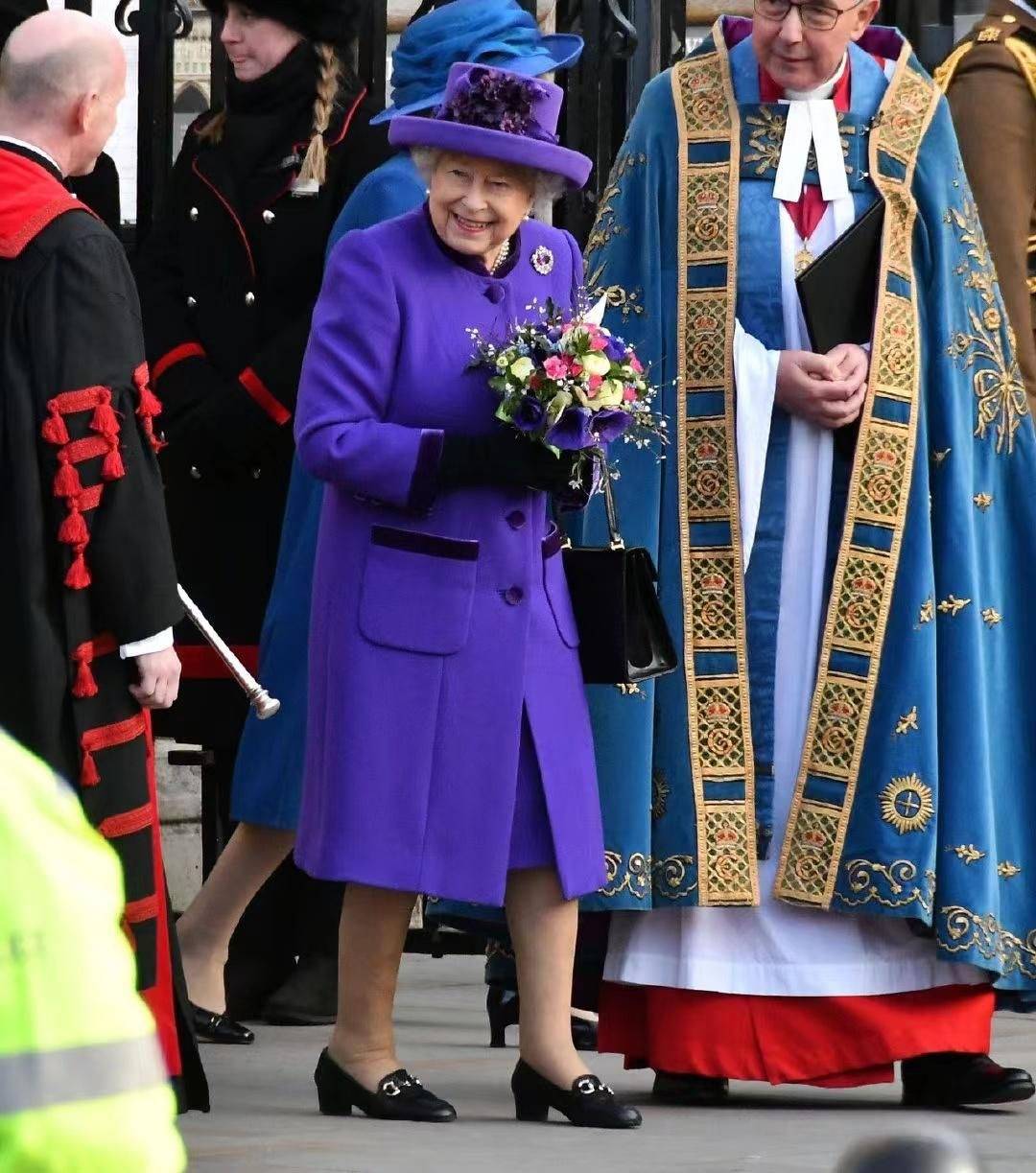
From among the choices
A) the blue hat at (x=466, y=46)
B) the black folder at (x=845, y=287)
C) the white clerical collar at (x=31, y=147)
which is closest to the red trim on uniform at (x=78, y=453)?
the white clerical collar at (x=31, y=147)

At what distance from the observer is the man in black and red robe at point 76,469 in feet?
13.6

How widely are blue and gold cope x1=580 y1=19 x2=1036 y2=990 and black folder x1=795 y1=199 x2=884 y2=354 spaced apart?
3cm

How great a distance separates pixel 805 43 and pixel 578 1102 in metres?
1.84

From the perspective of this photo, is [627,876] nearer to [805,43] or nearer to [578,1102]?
[578,1102]

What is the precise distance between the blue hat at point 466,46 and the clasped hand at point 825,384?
69 cm

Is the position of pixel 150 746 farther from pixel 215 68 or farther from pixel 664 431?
pixel 215 68

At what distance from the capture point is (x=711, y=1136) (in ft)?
14.7

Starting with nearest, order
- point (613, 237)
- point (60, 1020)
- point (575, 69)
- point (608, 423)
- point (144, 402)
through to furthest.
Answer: point (60, 1020)
point (144, 402)
point (608, 423)
point (613, 237)
point (575, 69)

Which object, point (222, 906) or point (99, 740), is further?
point (222, 906)

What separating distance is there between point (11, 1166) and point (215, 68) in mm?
5107

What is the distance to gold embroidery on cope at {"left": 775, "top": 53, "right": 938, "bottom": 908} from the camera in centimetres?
492

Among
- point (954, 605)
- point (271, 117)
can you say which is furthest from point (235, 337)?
point (954, 605)

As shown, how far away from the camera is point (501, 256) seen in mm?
4582

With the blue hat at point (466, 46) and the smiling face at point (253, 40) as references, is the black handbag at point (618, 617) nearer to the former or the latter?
the blue hat at point (466, 46)
